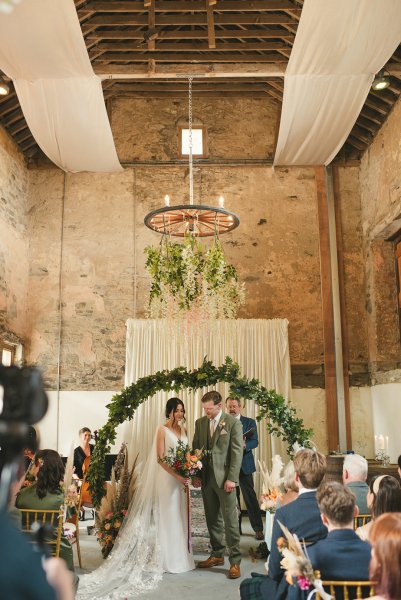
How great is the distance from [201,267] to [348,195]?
502cm

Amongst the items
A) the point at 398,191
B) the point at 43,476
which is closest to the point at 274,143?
the point at 398,191

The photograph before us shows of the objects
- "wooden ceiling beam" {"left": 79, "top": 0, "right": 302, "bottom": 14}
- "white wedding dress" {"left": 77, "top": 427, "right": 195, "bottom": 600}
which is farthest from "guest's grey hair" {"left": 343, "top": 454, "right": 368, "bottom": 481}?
"wooden ceiling beam" {"left": 79, "top": 0, "right": 302, "bottom": 14}

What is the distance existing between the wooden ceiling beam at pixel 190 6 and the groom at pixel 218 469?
5.14 meters

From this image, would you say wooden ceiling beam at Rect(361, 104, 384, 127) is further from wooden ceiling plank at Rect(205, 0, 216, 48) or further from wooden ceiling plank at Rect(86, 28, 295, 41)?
wooden ceiling plank at Rect(205, 0, 216, 48)

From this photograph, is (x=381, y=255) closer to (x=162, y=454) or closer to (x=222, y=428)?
(x=222, y=428)

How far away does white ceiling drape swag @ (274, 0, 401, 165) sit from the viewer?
652cm

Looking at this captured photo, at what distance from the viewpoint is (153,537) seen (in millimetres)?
5926

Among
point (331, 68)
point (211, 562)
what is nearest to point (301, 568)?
point (211, 562)

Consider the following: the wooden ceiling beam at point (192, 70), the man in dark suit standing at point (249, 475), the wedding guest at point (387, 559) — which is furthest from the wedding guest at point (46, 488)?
the wooden ceiling beam at point (192, 70)

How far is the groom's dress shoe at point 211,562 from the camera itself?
19.4ft

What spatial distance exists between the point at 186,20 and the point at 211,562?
6883 millimetres

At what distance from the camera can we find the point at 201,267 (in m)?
6.88

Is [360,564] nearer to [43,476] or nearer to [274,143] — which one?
[43,476]

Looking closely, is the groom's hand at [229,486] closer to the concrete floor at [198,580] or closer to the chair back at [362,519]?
the concrete floor at [198,580]
